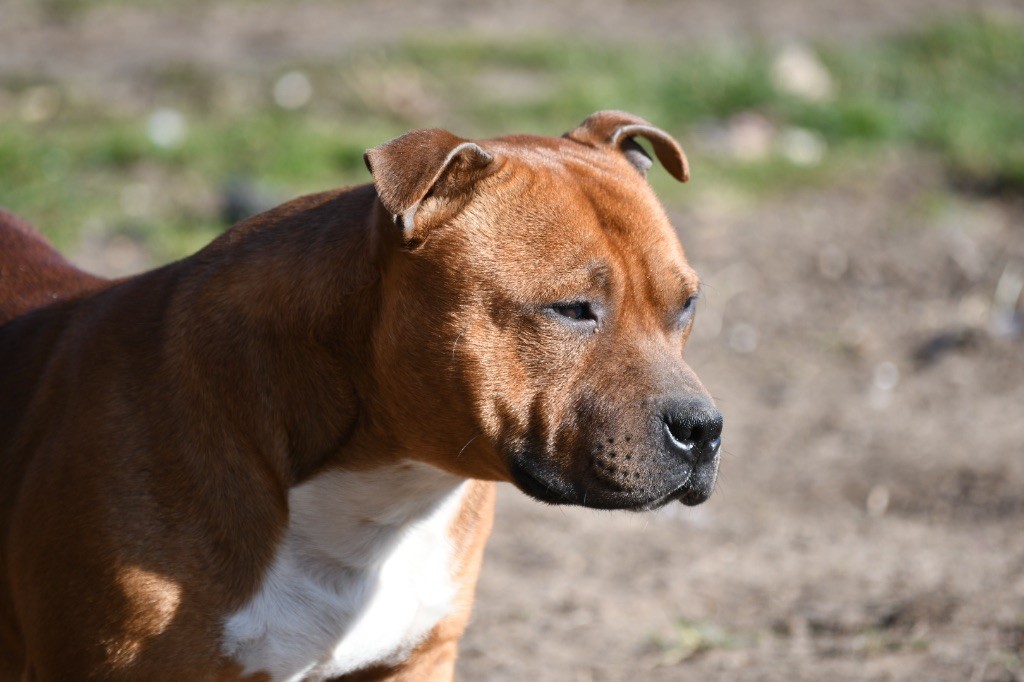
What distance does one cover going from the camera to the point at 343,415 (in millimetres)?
3182

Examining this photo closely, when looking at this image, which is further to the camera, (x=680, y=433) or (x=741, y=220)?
(x=741, y=220)

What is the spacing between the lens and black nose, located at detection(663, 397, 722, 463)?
296 centimetres

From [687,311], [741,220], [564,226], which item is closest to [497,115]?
[741,220]

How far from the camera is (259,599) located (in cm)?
312

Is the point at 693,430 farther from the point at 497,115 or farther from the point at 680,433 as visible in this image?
the point at 497,115

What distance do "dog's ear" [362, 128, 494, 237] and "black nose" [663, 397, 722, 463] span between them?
732mm

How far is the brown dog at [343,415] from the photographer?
302 centimetres

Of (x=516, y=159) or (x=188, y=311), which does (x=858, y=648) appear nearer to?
(x=516, y=159)

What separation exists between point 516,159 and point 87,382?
3.89ft

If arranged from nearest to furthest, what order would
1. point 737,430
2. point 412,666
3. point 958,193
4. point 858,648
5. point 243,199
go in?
point 412,666 → point 858,648 → point 737,430 → point 243,199 → point 958,193

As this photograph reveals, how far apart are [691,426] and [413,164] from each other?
85 cm

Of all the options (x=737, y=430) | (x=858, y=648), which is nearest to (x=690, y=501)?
(x=858, y=648)

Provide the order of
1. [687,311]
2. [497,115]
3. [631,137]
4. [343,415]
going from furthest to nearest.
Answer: [497,115] < [631,137] < [687,311] < [343,415]

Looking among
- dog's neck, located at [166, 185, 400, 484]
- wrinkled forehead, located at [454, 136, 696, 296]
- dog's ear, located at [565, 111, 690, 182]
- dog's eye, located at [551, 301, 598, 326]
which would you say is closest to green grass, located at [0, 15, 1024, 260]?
dog's ear, located at [565, 111, 690, 182]
